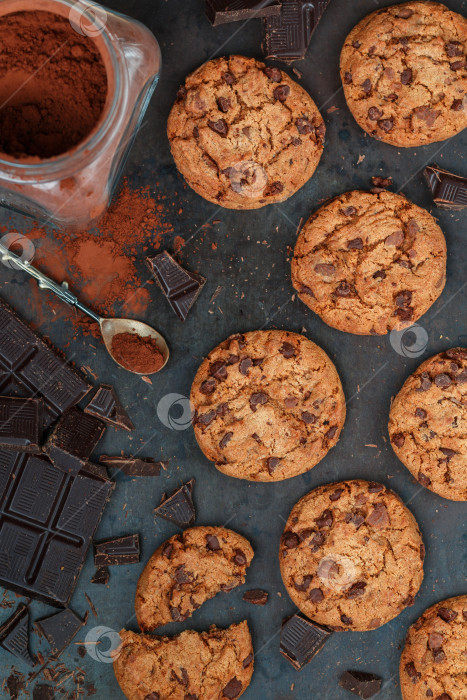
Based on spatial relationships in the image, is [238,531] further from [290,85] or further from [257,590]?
[290,85]

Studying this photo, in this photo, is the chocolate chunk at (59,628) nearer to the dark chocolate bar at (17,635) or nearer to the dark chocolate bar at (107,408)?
the dark chocolate bar at (17,635)

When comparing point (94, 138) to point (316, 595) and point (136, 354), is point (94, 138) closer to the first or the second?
point (136, 354)

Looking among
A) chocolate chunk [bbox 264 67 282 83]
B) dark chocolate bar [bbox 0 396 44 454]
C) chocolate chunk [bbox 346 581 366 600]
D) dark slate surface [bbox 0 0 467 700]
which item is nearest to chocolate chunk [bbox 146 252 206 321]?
dark slate surface [bbox 0 0 467 700]

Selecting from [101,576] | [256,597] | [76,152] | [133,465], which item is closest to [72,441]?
[133,465]

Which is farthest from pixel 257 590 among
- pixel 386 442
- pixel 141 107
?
pixel 141 107

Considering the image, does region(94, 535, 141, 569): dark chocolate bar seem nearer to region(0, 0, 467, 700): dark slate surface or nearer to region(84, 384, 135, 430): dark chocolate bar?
region(0, 0, 467, 700): dark slate surface

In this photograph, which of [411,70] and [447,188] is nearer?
[411,70]

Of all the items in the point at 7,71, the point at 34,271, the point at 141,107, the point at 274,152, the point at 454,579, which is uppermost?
the point at 7,71
